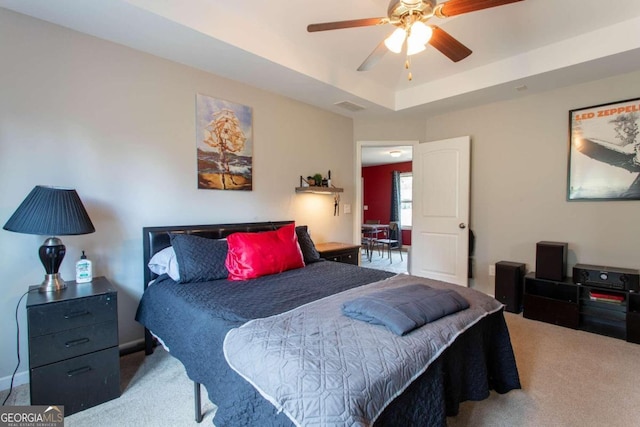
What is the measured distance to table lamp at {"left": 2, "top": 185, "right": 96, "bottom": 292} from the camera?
1.76m

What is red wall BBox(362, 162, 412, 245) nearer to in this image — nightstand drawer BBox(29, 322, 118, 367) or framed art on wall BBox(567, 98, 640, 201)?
framed art on wall BBox(567, 98, 640, 201)

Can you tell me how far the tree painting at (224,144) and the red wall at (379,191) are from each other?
6219 mm

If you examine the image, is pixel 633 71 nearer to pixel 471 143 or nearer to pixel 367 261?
pixel 471 143

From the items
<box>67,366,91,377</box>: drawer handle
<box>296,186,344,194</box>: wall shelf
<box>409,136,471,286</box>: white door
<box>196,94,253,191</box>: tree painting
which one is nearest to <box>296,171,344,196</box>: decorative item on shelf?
Result: <box>296,186,344,194</box>: wall shelf

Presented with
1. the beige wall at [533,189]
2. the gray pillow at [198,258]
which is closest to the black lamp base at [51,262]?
the gray pillow at [198,258]

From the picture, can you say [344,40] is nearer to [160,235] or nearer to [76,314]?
[160,235]

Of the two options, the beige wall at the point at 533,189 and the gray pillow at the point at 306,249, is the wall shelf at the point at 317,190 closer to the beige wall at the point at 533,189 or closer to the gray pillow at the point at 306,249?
the gray pillow at the point at 306,249

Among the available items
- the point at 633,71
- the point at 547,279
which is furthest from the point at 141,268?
the point at 633,71

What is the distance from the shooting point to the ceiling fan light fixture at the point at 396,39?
1925 mm

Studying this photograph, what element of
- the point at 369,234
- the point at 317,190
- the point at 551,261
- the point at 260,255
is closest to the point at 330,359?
the point at 260,255

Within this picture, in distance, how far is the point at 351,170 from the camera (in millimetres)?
4383

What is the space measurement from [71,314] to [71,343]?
0.17 m

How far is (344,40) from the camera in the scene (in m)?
2.92

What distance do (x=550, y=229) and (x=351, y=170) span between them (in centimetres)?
249
